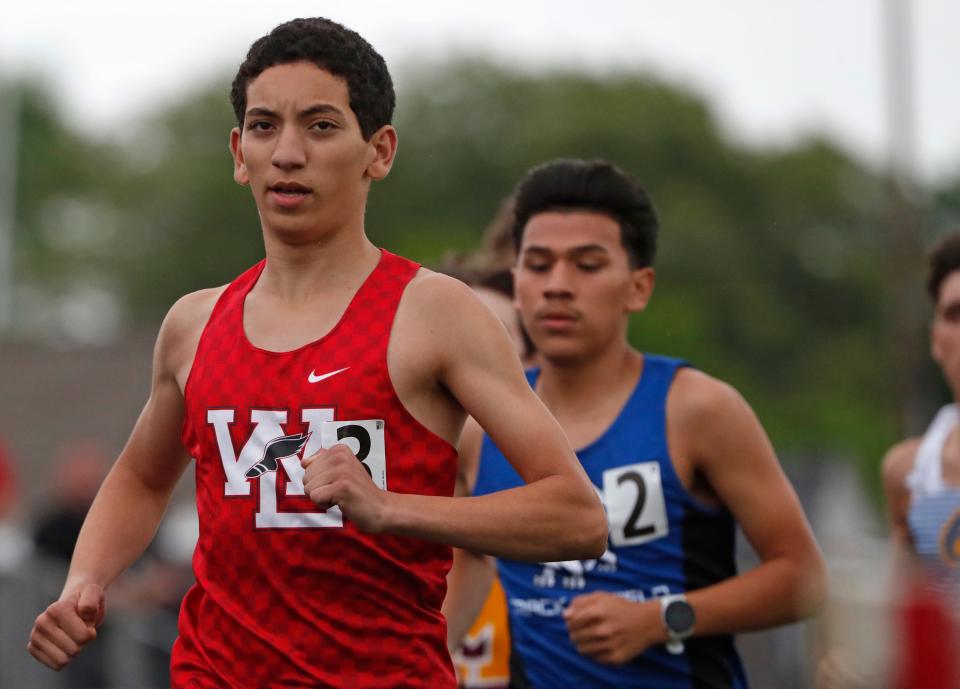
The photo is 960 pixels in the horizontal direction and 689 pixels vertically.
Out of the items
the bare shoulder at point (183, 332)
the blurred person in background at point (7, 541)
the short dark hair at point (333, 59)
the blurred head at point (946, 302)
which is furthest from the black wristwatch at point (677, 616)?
the blurred person in background at point (7, 541)

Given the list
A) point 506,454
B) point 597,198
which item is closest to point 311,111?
point 506,454

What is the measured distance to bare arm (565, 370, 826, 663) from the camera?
4867 mm

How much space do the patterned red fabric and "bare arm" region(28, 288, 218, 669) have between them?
0.27 meters

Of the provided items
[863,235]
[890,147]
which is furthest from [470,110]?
[890,147]

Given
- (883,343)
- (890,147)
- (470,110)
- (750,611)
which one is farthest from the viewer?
(470,110)

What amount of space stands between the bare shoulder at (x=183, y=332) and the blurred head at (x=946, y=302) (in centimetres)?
310

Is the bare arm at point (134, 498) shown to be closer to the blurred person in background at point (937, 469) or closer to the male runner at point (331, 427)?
the male runner at point (331, 427)

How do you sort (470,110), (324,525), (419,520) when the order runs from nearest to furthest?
(419,520)
(324,525)
(470,110)

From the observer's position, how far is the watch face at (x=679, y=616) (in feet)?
15.9

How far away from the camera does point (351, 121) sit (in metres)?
3.60

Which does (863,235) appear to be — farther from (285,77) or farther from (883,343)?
(285,77)

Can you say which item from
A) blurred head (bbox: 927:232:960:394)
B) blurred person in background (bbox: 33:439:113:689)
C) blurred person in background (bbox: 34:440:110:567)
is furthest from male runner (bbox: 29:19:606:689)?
blurred person in background (bbox: 34:440:110:567)

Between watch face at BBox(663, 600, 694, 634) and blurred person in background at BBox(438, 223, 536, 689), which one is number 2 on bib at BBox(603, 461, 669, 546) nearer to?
watch face at BBox(663, 600, 694, 634)

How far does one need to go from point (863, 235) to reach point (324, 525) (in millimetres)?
62739
